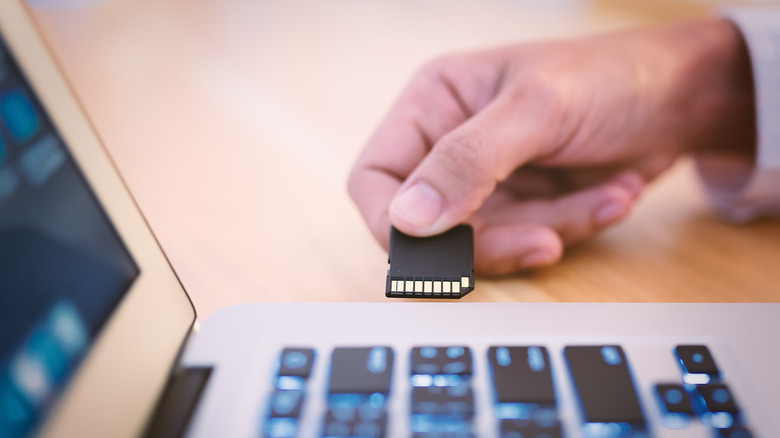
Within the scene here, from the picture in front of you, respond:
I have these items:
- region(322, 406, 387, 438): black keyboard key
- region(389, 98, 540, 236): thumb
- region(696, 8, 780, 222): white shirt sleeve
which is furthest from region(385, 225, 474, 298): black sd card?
region(696, 8, 780, 222): white shirt sleeve

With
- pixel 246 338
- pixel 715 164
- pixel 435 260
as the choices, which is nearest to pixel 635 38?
pixel 715 164

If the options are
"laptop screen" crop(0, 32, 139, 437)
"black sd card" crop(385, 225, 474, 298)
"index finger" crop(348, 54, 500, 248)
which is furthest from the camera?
"index finger" crop(348, 54, 500, 248)

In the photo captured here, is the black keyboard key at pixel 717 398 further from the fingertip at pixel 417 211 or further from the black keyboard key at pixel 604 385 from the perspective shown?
the fingertip at pixel 417 211

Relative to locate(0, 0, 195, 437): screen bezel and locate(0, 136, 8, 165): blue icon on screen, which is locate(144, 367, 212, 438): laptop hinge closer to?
locate(0, 0, 195, 437): screen bezel

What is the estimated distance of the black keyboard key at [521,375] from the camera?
244 millimetres

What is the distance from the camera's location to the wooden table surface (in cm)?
42

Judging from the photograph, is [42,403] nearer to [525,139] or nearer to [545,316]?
[545,316]

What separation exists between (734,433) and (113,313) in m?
0.26

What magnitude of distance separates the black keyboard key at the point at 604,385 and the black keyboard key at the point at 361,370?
0.08 meters

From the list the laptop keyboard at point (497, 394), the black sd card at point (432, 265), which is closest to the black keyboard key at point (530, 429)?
the laptop keyboard at point (497, 394)

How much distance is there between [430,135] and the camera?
53 centimetres

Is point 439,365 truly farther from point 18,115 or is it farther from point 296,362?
point 18,115

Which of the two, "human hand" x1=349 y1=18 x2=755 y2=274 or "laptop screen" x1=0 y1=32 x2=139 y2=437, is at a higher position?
"human hand" x1=349 y1=18 x2=755 y2=274

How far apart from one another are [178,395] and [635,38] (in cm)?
51
